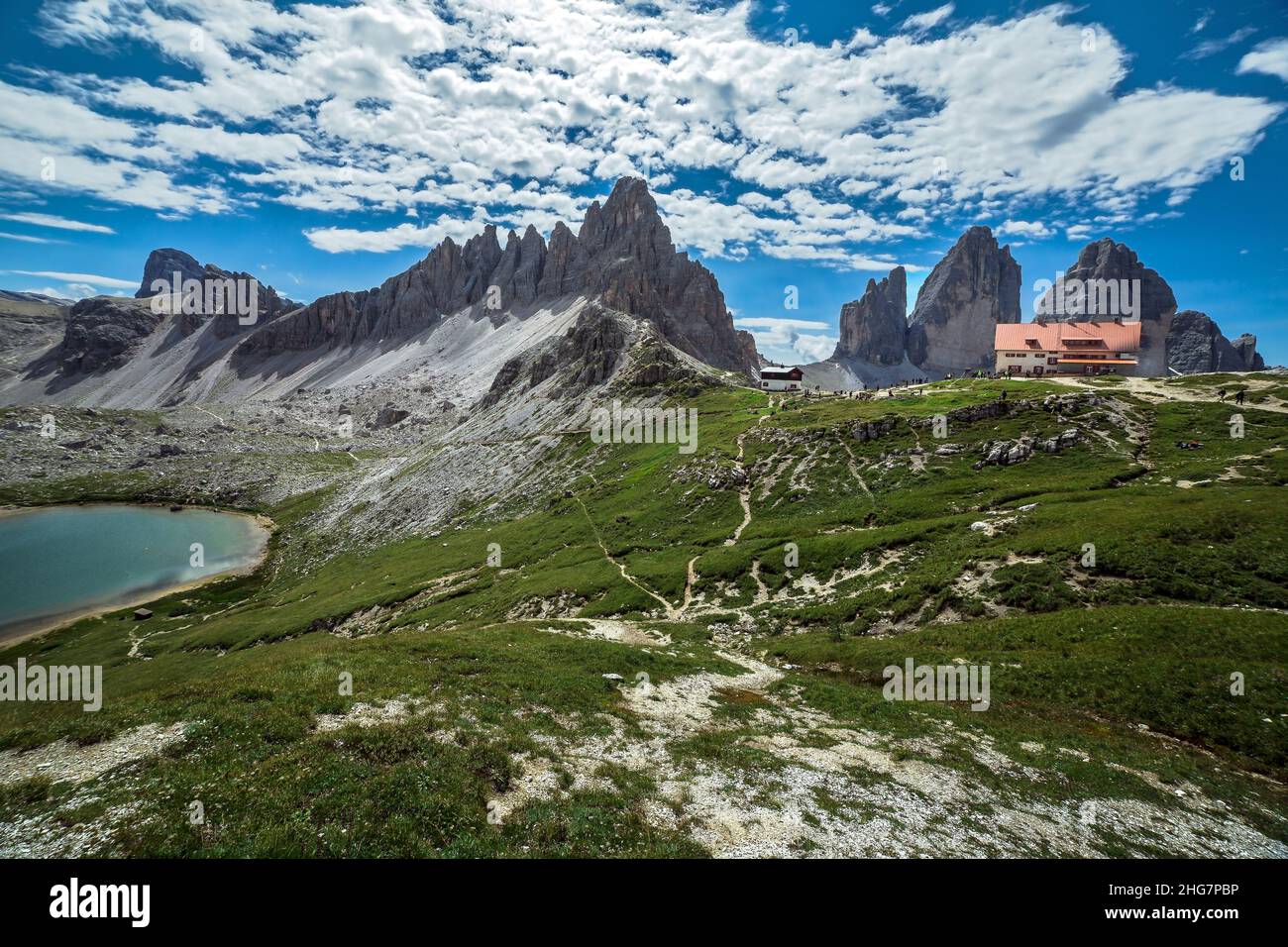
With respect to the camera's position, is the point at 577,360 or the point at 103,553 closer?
the point at 103,553

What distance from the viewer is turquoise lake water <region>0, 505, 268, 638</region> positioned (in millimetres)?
89319

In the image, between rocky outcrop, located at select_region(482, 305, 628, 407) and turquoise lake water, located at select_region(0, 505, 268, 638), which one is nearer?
turquoise lake water, located at select_region(0, 505, 268, 638)

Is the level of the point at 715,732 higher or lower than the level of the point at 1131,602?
lower

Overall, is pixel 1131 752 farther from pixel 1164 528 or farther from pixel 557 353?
pixel 557 353

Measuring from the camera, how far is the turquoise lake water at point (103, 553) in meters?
89.3

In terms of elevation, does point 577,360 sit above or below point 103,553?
above

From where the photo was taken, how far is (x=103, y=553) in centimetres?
11044

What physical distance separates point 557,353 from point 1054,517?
14831 cm

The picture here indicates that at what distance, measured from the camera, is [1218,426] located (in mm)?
62031

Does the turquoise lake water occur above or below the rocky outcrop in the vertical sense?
below

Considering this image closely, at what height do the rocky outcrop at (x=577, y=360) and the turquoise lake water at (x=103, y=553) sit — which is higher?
the rocky outcrop at (x=577, y=360)
